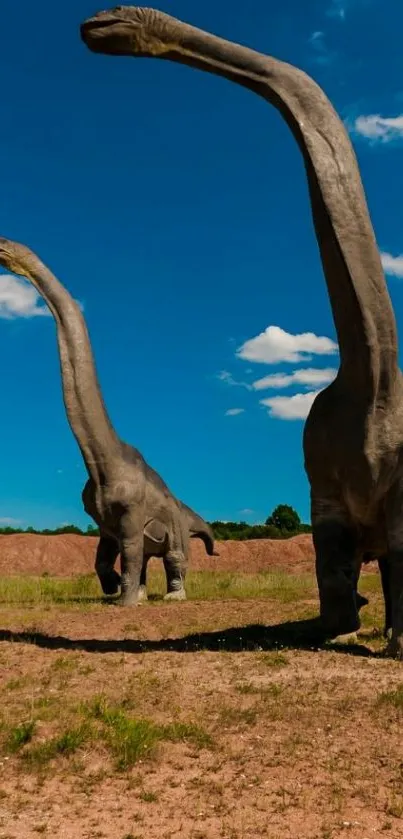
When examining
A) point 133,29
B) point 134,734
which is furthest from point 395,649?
point 133,29

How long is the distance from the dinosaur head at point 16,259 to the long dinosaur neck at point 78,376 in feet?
0.29

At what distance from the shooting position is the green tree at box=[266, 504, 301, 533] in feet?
156

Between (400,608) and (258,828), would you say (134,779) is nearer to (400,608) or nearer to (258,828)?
(258,828)

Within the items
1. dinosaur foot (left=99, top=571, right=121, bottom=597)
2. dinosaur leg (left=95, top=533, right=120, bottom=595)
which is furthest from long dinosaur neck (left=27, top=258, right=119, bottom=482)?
dinosaur foot (left=99, top=571, right=121, bottom=597)

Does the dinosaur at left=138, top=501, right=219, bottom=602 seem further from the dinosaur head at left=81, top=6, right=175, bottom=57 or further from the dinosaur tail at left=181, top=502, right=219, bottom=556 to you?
the dinosaur head at left=81, top=6, right=175, bottom=57

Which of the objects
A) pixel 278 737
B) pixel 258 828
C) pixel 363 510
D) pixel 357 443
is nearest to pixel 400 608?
pixel 363 510

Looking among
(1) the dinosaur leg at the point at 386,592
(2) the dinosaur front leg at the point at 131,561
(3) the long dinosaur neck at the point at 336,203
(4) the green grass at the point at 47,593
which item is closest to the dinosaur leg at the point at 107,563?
(4) the green grass at the point at 47,593

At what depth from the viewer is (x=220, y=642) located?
7.55 metres

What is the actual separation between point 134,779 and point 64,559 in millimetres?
29268

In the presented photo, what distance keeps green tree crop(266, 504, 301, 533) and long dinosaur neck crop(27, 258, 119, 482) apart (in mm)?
36761

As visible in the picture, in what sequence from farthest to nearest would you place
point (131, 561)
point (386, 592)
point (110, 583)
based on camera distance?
point (110, 583), point (131, 561), point (386, 592)

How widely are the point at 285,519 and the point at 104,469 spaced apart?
3748 centimetres

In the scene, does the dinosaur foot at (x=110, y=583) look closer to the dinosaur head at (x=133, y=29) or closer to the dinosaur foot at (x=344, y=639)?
the dinosaur foot at (x=344, y=639)

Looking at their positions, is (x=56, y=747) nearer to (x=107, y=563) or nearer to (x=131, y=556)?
(x=131, y=556)
